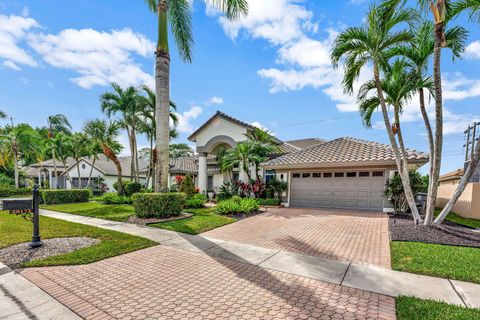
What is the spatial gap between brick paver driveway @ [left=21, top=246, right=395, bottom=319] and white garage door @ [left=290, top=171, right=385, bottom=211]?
36.2 feet

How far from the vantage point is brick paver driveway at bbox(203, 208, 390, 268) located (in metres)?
6.05

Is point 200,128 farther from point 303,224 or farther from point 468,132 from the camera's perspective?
point 468,132

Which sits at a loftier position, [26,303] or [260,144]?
[260,144]

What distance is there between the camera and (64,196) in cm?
1848

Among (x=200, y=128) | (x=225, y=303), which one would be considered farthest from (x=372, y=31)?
(x=200, y=128)

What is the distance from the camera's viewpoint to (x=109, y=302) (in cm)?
363

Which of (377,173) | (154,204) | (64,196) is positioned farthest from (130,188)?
(377,173)

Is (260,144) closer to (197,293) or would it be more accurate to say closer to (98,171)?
(197,293)

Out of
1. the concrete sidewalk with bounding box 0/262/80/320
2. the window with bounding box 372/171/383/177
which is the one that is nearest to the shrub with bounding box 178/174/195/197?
the window with bounding box 372/171/383/177

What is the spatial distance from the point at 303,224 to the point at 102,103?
717 inches

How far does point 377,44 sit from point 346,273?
8218mm

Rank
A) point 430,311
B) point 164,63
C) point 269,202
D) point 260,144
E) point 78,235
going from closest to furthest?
1. point 430,311
2. point 78,235
3. point 164,63
4. point 269,202
5. point 260,144

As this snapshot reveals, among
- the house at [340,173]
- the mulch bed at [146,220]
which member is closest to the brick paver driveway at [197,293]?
the mulch bed at [146,220]

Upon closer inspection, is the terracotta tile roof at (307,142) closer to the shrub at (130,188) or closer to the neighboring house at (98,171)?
the shrub at (130,188)
